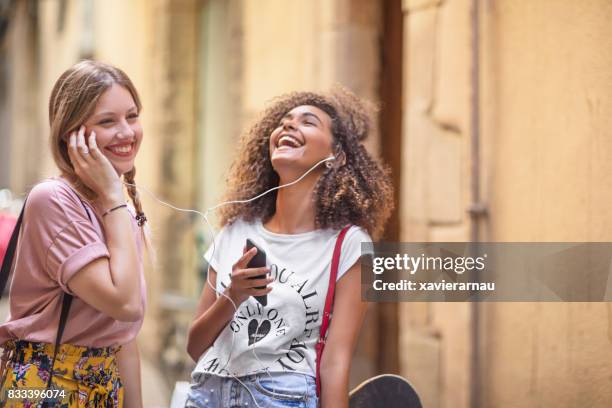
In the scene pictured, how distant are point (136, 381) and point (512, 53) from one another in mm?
2157

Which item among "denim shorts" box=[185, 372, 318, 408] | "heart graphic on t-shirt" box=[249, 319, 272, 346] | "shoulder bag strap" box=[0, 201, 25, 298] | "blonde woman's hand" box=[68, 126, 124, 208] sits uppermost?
"blonde woman's hand" box=[68, 126, 124, 208]

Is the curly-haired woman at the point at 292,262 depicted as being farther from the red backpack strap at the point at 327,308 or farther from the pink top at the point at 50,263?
the pink top at the point at 50,263

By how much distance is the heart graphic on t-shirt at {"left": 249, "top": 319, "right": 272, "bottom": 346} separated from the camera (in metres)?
2.80

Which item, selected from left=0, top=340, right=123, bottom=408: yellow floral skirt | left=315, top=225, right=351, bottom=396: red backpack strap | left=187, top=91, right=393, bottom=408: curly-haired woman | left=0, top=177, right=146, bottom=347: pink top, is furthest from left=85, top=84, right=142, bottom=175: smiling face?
left=315, top=225, right=351, bottom=396: red backpack strap

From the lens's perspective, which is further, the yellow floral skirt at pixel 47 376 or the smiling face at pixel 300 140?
the smiling face at pixel 300 140

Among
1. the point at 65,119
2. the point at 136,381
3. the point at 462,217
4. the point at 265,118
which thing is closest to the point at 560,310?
the point at 462,217

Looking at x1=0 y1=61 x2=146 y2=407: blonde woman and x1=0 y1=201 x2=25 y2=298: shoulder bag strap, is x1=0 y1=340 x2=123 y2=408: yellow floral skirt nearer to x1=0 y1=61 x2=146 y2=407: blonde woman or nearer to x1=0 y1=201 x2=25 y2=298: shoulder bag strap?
x1=0 y1=61 x2=146 y2=407: blonde woman

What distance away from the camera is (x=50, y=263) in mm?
2393

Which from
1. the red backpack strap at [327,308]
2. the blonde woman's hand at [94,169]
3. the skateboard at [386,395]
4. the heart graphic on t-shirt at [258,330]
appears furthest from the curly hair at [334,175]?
the blonde woman's hand at [94,169]

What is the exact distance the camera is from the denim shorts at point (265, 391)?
2703mm

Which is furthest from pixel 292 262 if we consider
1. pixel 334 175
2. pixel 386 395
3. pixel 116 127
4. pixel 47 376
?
pixel 47 376

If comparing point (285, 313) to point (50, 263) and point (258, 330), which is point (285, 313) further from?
point (50, 263)

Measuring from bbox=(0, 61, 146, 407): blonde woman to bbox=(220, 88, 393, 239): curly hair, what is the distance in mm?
697

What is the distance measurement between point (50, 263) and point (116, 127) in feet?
1.56
